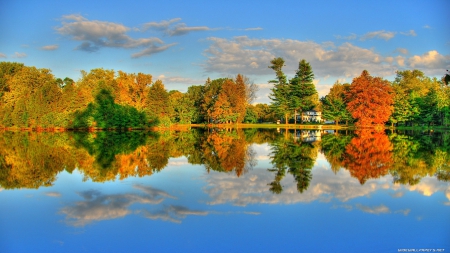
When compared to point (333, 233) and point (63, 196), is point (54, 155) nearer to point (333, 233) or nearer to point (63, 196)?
point (63, 196)

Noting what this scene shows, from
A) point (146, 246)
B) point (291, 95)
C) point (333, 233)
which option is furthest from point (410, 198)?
point (291, 95)

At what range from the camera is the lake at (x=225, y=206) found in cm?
631

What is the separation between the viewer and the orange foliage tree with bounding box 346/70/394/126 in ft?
168

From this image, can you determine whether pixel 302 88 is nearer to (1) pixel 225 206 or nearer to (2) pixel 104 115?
(2) pixel 104 115

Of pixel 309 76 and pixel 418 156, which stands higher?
pixel 309 76

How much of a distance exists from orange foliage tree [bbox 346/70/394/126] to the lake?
38.8m

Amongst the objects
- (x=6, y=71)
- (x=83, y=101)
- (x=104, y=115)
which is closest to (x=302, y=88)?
(x=104, y=115)

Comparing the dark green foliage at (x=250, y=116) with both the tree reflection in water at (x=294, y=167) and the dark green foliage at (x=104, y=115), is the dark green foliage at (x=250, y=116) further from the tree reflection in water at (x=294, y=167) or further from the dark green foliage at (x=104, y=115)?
the tree reflection in water at (x=294, y=167)

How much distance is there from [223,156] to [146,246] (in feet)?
38.7

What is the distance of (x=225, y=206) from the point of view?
847 centimetres

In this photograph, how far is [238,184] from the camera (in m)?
11.0

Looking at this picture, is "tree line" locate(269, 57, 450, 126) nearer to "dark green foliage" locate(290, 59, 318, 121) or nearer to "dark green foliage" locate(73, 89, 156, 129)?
"dark green foliage" locate(290, 59, 318, 121)

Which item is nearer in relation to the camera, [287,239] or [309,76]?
[287,239]

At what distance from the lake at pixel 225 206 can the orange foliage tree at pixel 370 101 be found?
38798mm
